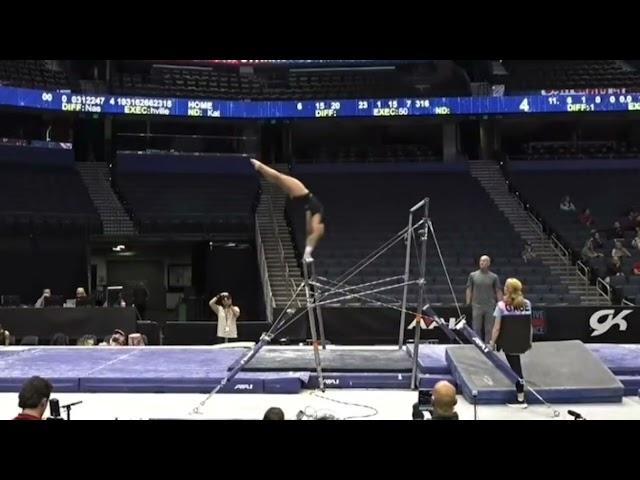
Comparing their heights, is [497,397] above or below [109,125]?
below

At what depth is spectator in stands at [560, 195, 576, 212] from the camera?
21.2m

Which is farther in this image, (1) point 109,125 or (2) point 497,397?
(1) point 109,125

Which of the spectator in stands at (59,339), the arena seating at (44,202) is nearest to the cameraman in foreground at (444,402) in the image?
the spectator in stands at (59,339)

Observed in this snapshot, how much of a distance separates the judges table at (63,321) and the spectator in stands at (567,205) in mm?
14479

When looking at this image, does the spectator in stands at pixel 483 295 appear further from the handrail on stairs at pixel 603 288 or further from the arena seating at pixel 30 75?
the arena seating at pixel 30 75

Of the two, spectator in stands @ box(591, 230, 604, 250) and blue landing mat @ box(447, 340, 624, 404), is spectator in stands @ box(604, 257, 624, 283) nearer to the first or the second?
spectator in stands @ box(591, 230, 604, 250)

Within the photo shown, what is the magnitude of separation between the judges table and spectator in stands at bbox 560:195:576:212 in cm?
1448

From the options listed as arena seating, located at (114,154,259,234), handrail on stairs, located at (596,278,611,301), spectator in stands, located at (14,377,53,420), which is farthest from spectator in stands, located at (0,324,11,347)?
handrail on stairs, located at (596,278,611,301)

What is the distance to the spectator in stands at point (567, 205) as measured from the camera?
69.7 ft
